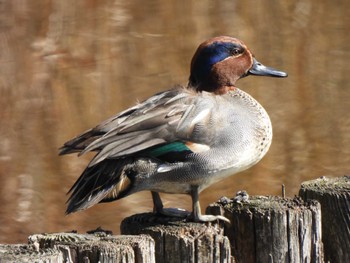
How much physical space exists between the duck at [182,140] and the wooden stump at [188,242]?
0.23 m

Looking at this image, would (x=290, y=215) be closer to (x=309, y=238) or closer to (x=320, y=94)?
(x=309, y=238)

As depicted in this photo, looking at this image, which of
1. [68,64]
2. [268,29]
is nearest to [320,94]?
[268,29]

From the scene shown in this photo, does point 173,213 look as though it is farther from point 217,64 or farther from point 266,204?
point 217,64

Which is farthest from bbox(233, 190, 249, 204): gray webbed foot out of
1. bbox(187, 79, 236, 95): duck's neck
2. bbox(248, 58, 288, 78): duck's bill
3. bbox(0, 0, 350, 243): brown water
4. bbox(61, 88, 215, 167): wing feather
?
bbox(0, 0, 350, 243): brown water

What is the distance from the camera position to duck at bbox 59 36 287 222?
4.79m

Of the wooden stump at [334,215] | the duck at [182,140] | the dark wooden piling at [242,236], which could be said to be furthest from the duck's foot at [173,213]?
the wooden stump at [334,215]

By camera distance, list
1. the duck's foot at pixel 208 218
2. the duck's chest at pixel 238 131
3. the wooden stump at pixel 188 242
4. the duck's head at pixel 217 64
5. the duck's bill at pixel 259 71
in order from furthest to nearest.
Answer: the duck's bill at pixel 259 71, the duck's head at pixel 217 64, the duck's chest at pixel 238 131, the duck's foot at pixel 208 218, the wooden stump at pixel 188 242

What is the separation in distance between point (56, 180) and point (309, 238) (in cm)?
227

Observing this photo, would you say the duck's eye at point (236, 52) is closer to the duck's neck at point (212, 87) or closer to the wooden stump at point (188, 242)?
the duck's neck at point (212, 87)

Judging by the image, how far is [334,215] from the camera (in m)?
4.69

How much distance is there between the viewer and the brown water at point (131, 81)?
20.7 feet

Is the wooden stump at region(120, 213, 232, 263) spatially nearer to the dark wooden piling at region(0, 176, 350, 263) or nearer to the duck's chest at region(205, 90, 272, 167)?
the dark wooden piling at region(0, 176, 350, 263)

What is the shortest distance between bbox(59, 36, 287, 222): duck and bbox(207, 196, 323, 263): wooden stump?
0.40ft

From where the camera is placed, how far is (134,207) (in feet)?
21.5
